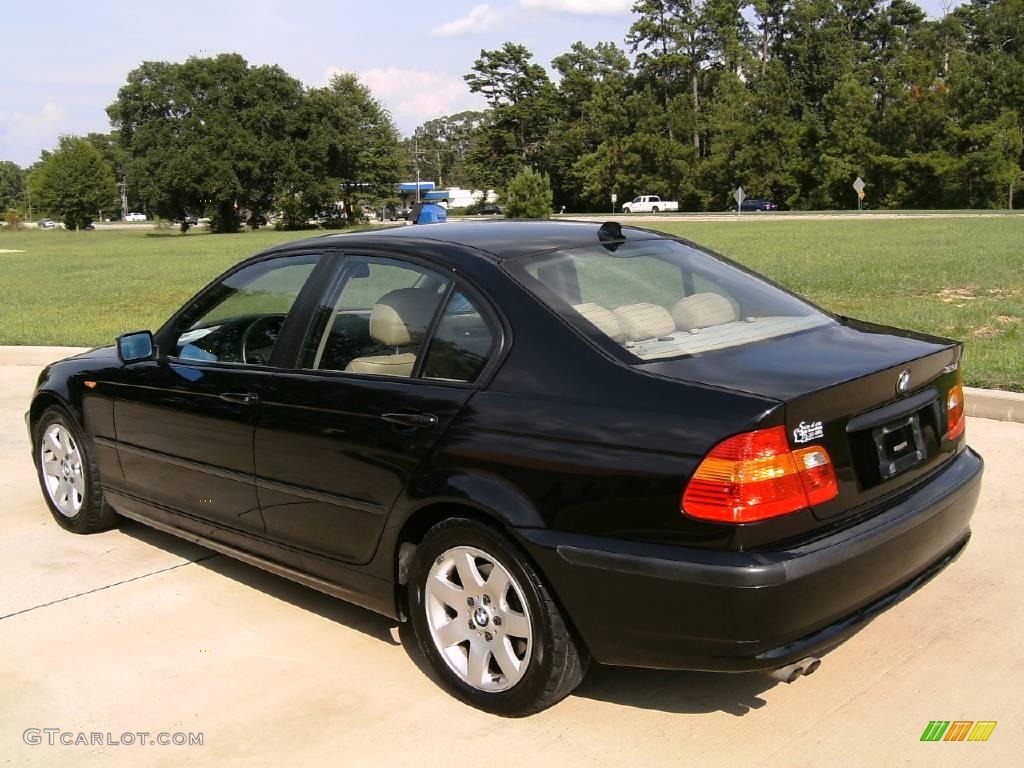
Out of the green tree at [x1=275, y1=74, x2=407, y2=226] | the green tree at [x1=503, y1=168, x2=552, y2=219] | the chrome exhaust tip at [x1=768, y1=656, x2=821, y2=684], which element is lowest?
the chrome exhaust tip at [x1=768, y1=656, x2=821, y2=684]

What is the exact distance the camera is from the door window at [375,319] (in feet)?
12.2

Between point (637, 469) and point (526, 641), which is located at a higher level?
point (637, 469)

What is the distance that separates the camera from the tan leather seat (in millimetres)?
3688

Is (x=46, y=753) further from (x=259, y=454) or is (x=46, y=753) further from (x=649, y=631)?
(x=649, y=631)

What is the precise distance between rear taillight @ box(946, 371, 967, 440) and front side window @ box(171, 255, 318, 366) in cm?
247

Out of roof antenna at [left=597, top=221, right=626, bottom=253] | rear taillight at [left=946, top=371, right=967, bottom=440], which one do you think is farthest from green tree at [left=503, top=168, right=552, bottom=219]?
rear taillight at [left=946, top=371, right=967, bottom=440]

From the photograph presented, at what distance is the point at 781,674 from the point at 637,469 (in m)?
0.70

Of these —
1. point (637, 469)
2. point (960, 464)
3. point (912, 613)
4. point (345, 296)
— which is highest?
point (345, 296)

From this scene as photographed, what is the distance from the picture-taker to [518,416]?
321 centimetres

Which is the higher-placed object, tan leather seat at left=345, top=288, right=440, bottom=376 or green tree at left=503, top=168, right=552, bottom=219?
green tree at left=503, top=168, right=552, bottom=219

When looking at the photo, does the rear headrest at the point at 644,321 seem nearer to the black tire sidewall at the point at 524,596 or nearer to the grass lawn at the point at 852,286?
the black tire sidewall at the point at 524,596

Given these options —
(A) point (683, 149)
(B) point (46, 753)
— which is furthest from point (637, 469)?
(A) point (683, 149)

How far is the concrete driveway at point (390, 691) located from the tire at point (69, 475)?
580 mm

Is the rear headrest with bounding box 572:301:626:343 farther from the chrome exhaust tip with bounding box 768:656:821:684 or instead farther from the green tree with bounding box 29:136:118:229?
the green tree with bounding box 29:136:118:229
